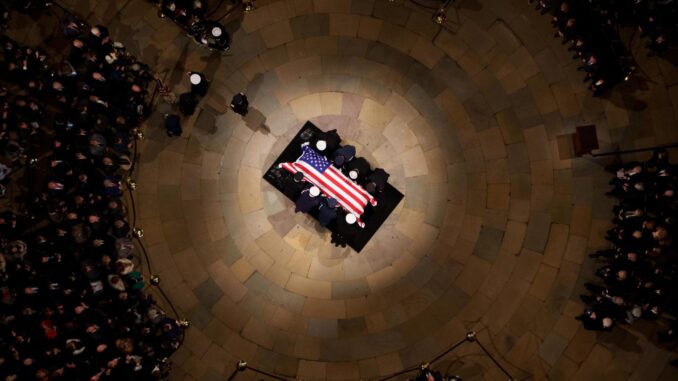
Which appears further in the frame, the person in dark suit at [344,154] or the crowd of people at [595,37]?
the person in dark suit at [344,154]

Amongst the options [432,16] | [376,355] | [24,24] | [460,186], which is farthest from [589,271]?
[24,24]

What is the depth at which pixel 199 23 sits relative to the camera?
603 inches

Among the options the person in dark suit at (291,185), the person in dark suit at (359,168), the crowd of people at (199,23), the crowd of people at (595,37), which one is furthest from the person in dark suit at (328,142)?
the crowd of people at (595,37)

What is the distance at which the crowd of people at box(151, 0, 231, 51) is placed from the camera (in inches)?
603

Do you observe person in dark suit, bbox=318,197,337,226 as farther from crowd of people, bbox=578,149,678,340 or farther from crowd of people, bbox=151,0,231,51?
crowd of people, bbox=578,149,678,340

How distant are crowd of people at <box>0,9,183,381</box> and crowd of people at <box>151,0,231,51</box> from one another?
2026 millimetres

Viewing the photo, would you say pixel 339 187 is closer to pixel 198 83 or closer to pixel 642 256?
pixel 198 83

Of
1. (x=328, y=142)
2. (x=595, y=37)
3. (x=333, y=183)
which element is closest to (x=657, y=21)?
(x=595, y=37)

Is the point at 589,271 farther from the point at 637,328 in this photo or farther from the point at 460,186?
the point at 460,186

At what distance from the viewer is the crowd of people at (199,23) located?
1533 centimetres

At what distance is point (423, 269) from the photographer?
49.3ft

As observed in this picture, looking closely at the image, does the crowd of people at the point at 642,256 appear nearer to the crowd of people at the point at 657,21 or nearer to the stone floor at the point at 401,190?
the stone floor at the point at 401,190

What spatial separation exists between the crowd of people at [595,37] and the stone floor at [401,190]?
73cm

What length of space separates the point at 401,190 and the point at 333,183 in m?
2.44
